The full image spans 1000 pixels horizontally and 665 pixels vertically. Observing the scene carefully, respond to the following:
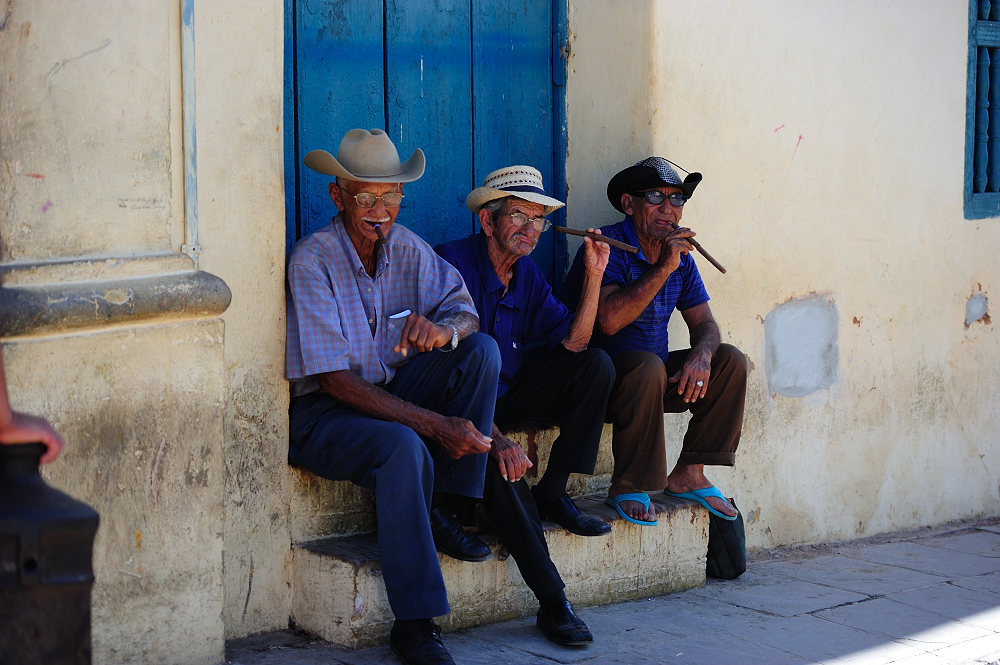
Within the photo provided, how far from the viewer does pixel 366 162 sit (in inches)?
143

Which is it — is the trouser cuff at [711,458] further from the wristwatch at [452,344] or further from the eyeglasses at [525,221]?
the wristwatch at [452,344]

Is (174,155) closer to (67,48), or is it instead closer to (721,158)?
(67,48)

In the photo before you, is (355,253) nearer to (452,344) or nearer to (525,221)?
(452,344)

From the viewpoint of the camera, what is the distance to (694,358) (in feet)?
13.8

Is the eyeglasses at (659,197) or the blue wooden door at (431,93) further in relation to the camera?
the eyeglasses at (659,197)

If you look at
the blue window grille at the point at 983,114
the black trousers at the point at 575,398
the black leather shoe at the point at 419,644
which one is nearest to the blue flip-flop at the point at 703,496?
the black trousers at the point at 575,398

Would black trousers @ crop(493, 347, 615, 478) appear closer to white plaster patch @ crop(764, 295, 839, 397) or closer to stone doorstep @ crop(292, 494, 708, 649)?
stone doorstep @ crop(292, 494, 708, 649)

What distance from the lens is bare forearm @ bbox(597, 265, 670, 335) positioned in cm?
413

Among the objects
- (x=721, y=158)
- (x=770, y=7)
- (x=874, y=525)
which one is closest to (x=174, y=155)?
(x=721, y=158)

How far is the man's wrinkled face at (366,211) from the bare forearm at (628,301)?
0.97m

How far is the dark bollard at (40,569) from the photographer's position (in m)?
1.81

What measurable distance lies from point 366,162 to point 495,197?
0.59 metres

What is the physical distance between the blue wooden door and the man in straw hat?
38 cm

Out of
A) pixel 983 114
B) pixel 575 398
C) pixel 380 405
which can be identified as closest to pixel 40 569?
pixel 380 405
